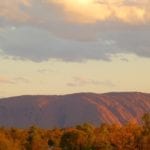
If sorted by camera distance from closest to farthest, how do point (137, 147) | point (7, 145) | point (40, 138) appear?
point (7, 145) < point (137, 147) < point (40, 138)

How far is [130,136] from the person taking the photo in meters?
78.1

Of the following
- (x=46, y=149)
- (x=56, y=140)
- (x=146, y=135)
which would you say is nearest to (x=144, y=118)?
(x=146, y=135)

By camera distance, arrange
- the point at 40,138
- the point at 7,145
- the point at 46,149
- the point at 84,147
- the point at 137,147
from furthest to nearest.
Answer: the point at 40,138
the point at 46,149
the point at 84,147
the point at 137,147
the point at 7,145

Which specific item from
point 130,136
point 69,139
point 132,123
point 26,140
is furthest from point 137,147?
point 26,140

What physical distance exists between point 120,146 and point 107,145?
202 cm

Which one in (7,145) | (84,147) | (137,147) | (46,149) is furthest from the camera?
(46,149)

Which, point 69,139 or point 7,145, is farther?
point 69,139

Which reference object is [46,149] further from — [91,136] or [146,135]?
[146,135]

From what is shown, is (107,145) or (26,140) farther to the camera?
(26,140)

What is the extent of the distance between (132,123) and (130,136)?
7.09 m

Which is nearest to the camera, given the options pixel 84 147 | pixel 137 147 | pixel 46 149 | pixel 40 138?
pixel 137 147

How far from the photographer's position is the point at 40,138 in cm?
9744

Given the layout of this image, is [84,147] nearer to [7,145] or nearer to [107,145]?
[107,145]

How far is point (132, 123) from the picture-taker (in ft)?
279
